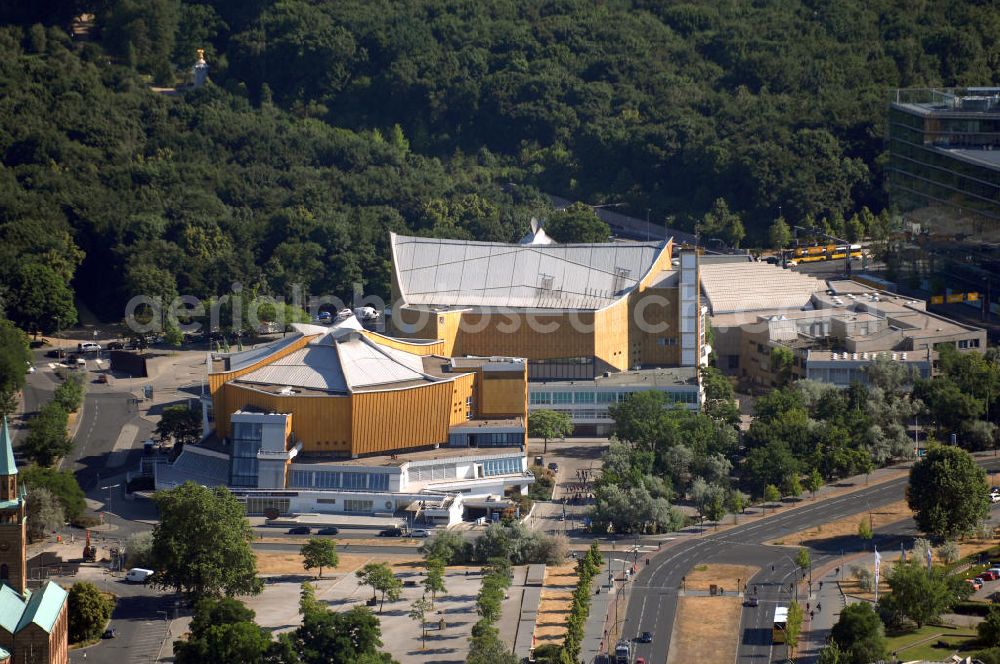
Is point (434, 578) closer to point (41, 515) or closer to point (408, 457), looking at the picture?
point (408, 457)

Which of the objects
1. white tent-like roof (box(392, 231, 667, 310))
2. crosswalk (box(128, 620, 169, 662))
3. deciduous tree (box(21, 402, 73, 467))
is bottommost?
crosswalk (box(128, 620, 169, 662))

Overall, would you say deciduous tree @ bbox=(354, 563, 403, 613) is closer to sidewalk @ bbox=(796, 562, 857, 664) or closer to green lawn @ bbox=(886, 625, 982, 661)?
sidewalk @ bbox=(796, 562, 857, 664)

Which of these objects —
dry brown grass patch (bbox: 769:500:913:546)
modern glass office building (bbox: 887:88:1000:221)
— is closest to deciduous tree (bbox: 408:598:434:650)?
dry brown grass patch (bbox: 769:500:913:546)

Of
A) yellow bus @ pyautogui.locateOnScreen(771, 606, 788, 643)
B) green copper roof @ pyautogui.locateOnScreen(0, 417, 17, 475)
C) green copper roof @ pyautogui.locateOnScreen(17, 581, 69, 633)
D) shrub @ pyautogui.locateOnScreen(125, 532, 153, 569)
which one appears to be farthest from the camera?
shrub @ pyautogui.locateOnScreen(125, 532, 153, 569)

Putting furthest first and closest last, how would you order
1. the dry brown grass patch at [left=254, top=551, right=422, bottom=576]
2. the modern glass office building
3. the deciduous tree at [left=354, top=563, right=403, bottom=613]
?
the modern glass office building < the dry brown grass patch at [left=254, top=551, right=422, bottom=576] < the deciduous tree at [left=354, top=563, right=403, bottom=613]

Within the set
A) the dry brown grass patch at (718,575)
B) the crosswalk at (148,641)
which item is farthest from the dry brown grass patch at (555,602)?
the crosswalk at (148,641)
